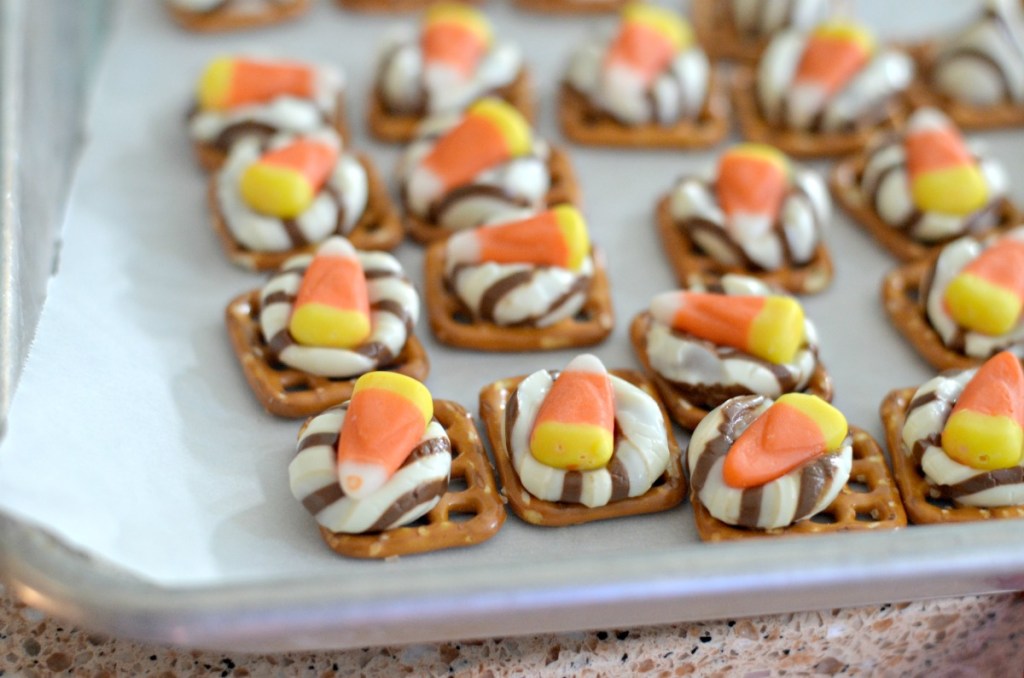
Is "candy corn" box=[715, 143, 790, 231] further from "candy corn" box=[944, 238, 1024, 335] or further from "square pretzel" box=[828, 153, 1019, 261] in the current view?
"candy corn" box=[944, 238, 1024, 335]

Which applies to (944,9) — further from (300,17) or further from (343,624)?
(343,624)

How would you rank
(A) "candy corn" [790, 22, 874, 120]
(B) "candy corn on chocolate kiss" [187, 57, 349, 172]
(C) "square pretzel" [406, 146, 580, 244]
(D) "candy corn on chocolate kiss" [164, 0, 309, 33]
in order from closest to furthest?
(C) "square pretzel" [406, 146, 580, 244] < (B) "candy corn on chocolate kiss" [187, 57, 349, 172] < (A) "candy corn" [790, 22, 874, 120] < (D) "candy corn on chocolate kiss" [164, 0, 309, 33]

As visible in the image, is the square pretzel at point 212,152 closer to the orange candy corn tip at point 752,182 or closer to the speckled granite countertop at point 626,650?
the orange candy corn tip at point 752,182

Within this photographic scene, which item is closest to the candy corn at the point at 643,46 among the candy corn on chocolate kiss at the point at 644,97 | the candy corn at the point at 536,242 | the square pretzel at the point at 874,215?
the candy corn on chocolate kiss at the point at 644,97

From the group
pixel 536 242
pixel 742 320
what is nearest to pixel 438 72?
pixel 536 242

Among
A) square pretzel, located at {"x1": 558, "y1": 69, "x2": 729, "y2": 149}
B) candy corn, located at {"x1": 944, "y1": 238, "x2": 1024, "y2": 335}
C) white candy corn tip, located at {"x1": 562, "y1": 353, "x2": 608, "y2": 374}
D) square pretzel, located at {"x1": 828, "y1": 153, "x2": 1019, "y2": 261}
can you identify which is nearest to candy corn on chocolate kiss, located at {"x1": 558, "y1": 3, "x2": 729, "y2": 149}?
square pretzel, located at {"x1": 558, "y1": 69, "x2": 729, "y2": 149}
